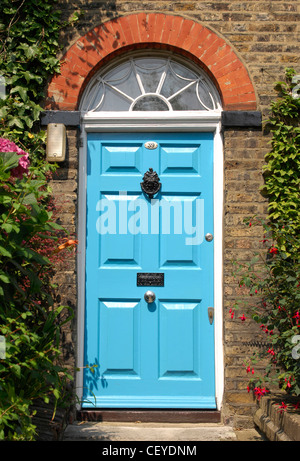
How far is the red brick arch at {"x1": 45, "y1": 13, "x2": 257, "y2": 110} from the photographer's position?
455cm

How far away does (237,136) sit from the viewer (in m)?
4.54

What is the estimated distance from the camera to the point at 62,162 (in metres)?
4.52

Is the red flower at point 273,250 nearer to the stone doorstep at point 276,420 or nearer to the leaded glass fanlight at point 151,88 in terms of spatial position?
A: the stone doorstep at point 276,420

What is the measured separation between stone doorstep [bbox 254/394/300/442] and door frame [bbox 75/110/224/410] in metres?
0.49

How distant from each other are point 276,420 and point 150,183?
221cm

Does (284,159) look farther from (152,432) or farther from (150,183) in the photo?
(152,432)

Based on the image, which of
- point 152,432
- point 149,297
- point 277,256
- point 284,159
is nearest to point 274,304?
point 277,256

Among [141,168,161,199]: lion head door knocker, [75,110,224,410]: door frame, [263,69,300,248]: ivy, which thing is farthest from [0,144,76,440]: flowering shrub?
[263,69,300,248]: ivy

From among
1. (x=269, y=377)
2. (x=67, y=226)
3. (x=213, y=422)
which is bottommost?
(x=213, y=422)

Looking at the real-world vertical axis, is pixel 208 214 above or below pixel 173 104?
below
